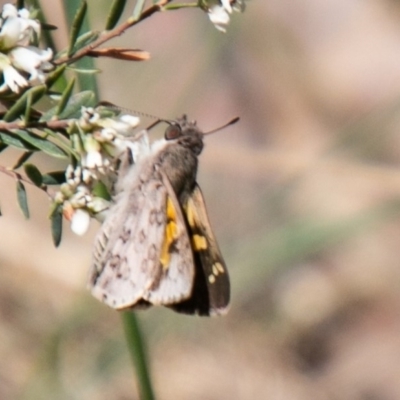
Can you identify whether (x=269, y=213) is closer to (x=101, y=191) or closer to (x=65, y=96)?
(x=101, y=191)

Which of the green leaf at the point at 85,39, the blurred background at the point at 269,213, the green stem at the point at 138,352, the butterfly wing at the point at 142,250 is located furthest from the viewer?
the blurred background at the point at 269,213

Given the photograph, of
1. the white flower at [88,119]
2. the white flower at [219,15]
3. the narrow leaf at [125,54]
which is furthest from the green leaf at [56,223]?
the white flower at [219,15]

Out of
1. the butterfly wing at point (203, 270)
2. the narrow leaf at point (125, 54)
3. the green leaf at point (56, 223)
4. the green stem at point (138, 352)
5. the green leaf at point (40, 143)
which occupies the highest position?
the narrow leaf at point (125, 54)

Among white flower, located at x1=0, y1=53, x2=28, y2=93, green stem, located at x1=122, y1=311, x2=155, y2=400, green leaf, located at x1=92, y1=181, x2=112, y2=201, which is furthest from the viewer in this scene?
green stem, located at x1=122, y1=311, x2=155, y2=400

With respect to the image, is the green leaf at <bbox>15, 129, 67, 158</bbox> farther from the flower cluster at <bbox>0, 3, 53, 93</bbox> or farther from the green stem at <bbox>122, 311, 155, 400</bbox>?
the green stem at <bbox>122, 311, 155, 400</bbox>

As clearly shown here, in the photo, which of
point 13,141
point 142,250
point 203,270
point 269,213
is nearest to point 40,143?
point 13,141

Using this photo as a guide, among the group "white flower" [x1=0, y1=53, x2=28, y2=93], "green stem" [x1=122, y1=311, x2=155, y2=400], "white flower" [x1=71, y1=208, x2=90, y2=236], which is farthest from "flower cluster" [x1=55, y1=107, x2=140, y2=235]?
"green stem" [x1=122, y1=311, x2=155, y2=400]

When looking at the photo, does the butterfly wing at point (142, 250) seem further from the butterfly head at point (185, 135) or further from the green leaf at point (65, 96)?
the green leaf at point (65, 96)
